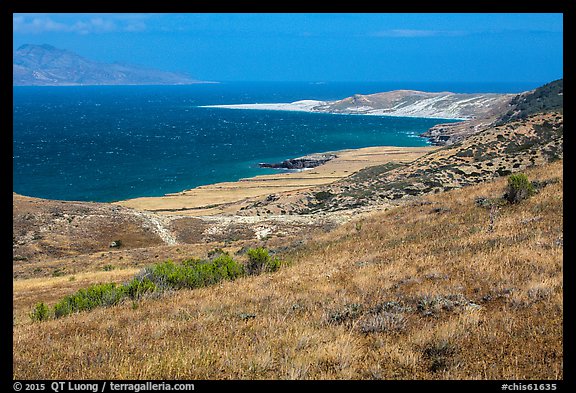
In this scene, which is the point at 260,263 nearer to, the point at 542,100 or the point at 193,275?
the point at 193,275

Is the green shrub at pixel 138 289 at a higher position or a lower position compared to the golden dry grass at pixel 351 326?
lower

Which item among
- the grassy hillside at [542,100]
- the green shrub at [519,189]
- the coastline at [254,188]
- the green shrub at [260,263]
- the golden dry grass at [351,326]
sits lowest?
the coastline at [254,188]

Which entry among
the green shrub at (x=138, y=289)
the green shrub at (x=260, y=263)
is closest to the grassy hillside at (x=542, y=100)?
the green shrub at (x=260, y=263)

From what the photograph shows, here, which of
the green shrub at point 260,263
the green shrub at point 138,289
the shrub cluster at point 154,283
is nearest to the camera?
the shrub cluster at point 154,283

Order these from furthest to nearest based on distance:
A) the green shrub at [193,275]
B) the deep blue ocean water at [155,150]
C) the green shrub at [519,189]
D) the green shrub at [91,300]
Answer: the deep blue ocean water at [155,150]
the green shrub at [519,189]
the green shrub at [193,275]
the green shrub at [91,300]

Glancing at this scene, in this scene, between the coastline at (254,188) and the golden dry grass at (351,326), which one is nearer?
the golden dry grass at (351,326)

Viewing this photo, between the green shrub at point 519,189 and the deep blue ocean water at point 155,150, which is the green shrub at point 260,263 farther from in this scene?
the deep blue ocean water at point 155,150

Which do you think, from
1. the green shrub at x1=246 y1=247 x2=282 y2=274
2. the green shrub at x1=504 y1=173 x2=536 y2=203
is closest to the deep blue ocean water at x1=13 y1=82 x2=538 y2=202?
the green shrub at x1=246 y1=247 x2=282 y2=274
